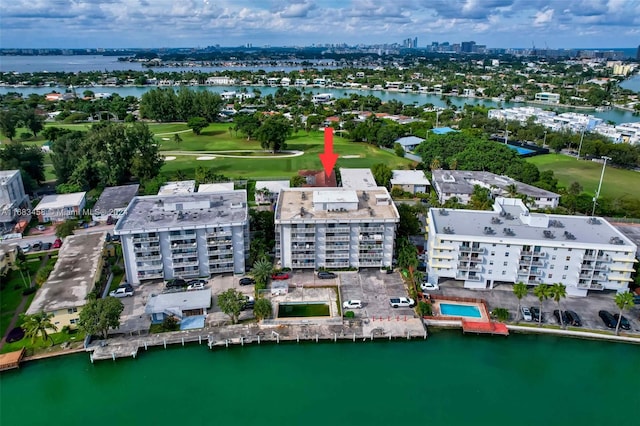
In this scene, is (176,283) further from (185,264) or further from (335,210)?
(335,210)

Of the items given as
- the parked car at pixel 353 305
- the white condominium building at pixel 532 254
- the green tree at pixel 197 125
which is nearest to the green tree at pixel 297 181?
the white condominium building at pixel 532 254

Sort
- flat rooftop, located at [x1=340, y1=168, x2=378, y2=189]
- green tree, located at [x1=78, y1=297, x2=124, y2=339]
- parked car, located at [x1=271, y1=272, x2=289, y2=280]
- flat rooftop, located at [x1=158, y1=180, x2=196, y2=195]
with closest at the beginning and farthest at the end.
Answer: green tree, located at [x1=78, y1=297, x2=124, y2=339] → parked car, located at [x1=271, y1=272, x2=289, y2=280] → flat rooftop, located at [x1=158, y1=180, x2=196, y2=195] → flat rooftop, located at [x1=340, y1=168, x2=378, y2=189]

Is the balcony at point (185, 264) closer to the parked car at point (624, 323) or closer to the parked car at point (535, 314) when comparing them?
the parked car at point (535, 314)

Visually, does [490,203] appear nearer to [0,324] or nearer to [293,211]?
[293,211]

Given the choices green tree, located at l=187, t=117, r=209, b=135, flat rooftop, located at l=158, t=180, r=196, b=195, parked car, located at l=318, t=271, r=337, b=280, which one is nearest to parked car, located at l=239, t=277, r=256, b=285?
parked car, located at l=318, t=271, r=337, b=280

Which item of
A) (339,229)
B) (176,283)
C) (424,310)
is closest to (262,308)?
(176,283)

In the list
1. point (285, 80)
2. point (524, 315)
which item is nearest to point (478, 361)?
point (524, 315)

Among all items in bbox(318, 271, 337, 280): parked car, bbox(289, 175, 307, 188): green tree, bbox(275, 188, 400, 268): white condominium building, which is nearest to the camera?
→ bbox(275, 188, 400, 268): white condominium building

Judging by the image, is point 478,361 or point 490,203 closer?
point 478,361

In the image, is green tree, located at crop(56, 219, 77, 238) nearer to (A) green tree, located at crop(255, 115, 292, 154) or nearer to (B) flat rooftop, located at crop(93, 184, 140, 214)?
(B) flat rooftop, located at crop(93, 184, 140, 214)
